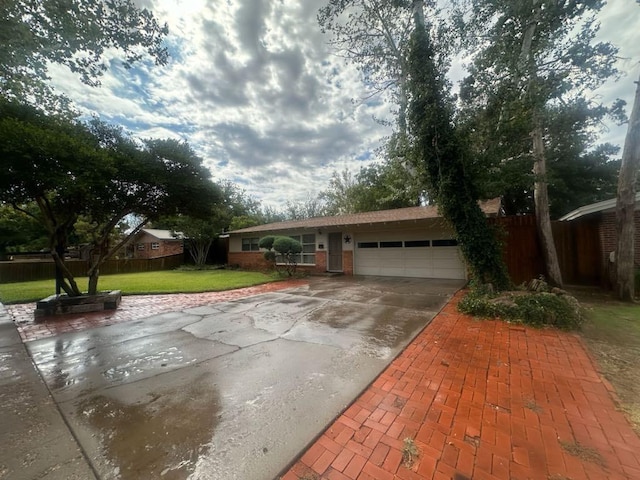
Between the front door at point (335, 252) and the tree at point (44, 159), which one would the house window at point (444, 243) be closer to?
the front door at point (335, 252)

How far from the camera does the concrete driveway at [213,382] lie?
1.82 metres

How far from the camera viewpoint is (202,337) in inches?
167

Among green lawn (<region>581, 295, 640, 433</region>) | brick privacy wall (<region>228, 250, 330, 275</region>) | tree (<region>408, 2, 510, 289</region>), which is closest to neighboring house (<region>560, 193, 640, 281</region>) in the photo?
green lawn (<region>581, 295, 640, 433</region>)

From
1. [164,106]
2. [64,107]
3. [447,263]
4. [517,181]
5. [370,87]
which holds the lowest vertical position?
[447,263]

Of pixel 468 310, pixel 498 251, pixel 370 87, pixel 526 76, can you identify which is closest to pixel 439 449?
pixel 468 310

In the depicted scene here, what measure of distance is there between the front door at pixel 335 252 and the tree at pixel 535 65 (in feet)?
25.0

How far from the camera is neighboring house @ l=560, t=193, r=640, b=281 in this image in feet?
23.5

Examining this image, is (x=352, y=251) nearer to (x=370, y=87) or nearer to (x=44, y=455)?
(x=370, y=87)

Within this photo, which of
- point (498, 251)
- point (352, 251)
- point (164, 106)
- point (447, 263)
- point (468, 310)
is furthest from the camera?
point (352, 251)

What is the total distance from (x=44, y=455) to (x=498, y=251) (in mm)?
7503

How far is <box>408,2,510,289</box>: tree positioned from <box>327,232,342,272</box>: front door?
707 cm

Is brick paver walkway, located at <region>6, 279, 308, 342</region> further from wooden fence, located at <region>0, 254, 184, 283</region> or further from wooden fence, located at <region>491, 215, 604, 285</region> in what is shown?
wooden fence, located at <region>491, 215, 604, 285</region>

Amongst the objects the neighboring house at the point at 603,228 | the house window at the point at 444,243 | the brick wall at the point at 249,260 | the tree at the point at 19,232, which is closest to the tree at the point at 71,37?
the house window at the point at 444,243

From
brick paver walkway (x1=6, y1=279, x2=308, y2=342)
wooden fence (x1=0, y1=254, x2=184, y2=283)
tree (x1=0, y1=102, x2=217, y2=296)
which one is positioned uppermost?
tree (x1=0, y1=102, x2=217, y2=296)
